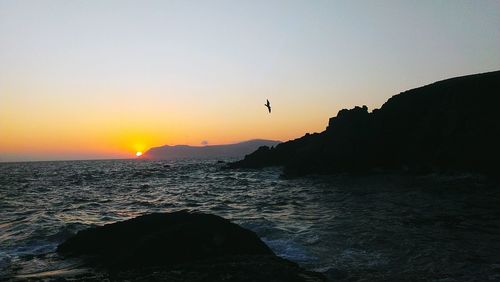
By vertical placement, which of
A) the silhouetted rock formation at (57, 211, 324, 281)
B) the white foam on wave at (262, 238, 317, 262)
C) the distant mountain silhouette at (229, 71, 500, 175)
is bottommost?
the white foam on wave at (262, 238, 317, 262)

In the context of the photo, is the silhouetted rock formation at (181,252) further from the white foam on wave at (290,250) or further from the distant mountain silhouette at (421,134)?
the distant mountain silhouette at (421,134)

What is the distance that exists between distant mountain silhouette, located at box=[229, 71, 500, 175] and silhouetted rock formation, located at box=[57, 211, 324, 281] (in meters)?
31.2

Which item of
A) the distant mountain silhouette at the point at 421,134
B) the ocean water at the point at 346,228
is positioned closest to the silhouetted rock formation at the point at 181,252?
the ocean water at the point at 346,228

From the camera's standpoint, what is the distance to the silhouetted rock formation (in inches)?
302

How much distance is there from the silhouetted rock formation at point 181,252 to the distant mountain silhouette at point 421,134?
3117cm

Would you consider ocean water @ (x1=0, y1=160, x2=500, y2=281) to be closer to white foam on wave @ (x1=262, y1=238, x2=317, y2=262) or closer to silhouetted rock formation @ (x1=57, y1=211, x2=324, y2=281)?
white foam on wave @ (x1=262, y1=238, x2=317, y2=262)

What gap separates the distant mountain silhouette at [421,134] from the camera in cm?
3694

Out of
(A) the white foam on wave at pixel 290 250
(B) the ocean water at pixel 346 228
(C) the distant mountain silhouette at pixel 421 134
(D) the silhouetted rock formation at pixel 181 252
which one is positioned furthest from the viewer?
(C) the distant mountain silhouette at pixel 421 134

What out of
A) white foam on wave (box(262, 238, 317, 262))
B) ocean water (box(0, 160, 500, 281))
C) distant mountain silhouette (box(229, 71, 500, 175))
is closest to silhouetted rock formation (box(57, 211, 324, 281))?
ocean water (box(0, 160, 500, 281))

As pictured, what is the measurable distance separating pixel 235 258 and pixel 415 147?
3843cm

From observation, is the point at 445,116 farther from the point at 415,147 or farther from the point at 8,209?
the point at 8,209

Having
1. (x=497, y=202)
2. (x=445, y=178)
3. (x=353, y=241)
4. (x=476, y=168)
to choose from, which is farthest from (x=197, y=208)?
(x=476, y=168)

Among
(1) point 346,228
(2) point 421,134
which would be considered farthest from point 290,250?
(2) point 421,134

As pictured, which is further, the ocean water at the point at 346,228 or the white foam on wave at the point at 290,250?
the white foam on wave at the point at 290,250
